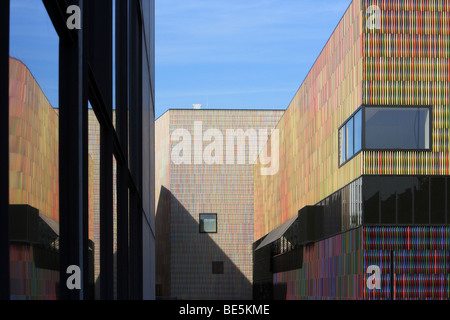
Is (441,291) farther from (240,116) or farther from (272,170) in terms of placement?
(240,116)

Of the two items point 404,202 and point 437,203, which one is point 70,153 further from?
point 437,203

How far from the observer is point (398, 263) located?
21.1 m

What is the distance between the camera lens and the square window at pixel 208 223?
172ft

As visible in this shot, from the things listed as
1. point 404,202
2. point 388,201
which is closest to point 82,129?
point 388,201

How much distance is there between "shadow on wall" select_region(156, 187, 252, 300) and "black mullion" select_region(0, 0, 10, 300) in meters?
49.9

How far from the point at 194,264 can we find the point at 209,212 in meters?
3.79

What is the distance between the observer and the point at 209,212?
2061 inches

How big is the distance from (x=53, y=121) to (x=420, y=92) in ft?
63.9

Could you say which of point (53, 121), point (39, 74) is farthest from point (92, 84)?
point (39, 74)

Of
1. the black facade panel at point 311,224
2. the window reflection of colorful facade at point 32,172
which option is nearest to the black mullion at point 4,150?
the window reflection of colorful facade at point 32,172

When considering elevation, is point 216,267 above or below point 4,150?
below

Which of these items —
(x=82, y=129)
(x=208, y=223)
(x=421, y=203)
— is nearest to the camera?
(x=82, y=129)

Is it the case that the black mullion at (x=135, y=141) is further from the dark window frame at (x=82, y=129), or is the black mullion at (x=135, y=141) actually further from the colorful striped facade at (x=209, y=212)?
the colorful striped facade at (x=209, y=212)

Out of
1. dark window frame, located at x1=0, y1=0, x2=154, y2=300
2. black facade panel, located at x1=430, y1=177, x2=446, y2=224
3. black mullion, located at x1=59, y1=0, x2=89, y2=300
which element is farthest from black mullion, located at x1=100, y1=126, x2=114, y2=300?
black facade panel, located at x1=430, y1=177, x2=446, y2=224
